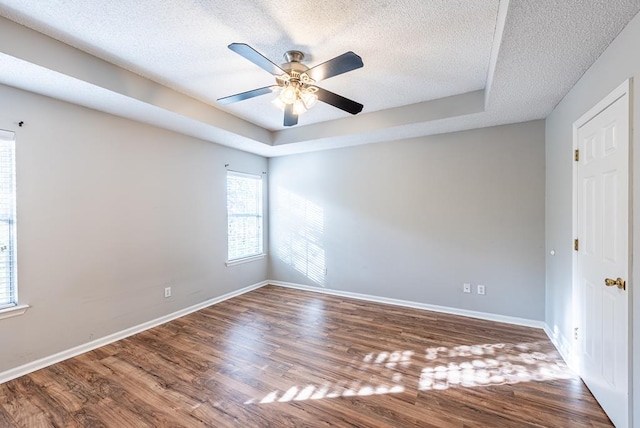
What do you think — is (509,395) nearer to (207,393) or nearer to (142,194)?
(207,393)

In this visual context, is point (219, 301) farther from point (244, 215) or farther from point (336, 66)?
point (336, 66)

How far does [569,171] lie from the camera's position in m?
2.37

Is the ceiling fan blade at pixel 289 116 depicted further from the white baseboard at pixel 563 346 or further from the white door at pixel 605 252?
the white baseboard at pixel 563 346

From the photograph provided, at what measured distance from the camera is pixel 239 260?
14.7ft

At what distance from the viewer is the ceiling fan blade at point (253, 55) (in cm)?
164

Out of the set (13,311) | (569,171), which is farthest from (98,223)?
(569,171)

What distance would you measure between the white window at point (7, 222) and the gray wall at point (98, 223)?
41mm

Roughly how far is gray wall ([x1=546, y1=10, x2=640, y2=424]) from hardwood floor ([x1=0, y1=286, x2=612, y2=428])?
0.49 metres

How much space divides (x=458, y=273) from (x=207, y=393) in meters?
3.10

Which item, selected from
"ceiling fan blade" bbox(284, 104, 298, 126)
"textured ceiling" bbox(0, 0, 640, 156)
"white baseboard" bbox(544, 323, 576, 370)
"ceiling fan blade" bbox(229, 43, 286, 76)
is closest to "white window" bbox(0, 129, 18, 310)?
"textured ceiling" bbox(0, 0, 640, 156)

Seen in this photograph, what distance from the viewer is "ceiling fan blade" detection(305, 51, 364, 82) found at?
1734mm

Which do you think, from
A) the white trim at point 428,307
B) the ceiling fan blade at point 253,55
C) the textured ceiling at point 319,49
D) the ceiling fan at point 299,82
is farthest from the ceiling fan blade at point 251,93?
the white trim at point 428,307

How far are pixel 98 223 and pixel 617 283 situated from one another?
4231 mm

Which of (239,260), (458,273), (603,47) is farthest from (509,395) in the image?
(239,260)
